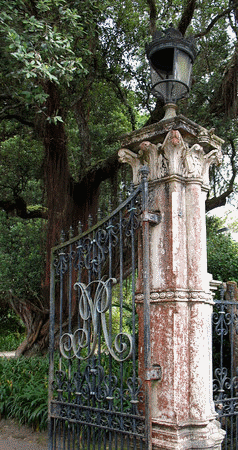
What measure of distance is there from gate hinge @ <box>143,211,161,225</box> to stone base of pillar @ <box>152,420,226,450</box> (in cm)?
154

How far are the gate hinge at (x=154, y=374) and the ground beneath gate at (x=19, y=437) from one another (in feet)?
8.67

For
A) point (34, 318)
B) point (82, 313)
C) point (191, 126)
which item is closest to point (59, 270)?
point (82, 313)

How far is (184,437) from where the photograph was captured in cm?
317

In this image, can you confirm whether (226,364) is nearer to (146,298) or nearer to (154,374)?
(154,374)

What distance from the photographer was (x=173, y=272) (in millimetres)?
3381

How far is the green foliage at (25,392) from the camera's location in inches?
225

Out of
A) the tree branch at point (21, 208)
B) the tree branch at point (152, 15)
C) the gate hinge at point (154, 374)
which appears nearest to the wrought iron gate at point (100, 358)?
the gate hinge at point (154, 374)

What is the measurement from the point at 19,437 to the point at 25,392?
65 cm

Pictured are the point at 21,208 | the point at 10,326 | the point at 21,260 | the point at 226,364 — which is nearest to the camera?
the point at 226,364

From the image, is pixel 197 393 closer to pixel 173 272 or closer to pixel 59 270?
pixel 173 272

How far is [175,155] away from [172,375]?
1.73 m

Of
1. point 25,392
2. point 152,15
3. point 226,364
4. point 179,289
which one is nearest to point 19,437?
point 25,392

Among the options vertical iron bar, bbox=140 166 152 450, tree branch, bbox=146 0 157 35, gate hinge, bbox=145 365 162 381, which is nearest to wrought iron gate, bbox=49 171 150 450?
vertical iron bar, bbox=140 166 152 450

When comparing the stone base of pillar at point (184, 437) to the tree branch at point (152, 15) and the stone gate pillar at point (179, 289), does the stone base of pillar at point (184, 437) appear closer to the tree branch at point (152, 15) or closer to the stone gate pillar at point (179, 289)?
the stone gate pillar at point (179, 289)
